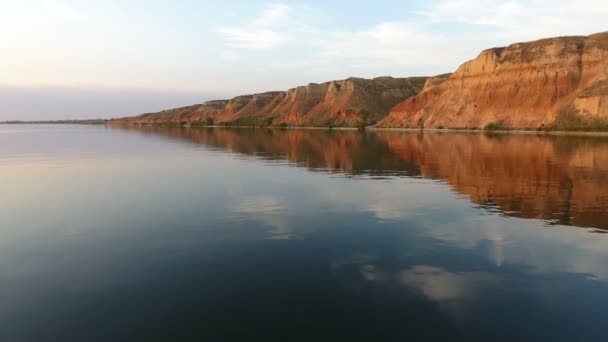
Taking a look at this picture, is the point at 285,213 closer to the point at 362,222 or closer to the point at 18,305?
the point at 362,222

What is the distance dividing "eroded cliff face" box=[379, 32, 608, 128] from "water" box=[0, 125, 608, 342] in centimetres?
10032

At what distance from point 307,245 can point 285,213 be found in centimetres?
553

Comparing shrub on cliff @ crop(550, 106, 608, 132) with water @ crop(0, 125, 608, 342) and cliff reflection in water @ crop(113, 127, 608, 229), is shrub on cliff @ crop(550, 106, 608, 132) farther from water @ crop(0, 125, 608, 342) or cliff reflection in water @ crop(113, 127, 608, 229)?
water @ crop(0, 125, 608, 342)

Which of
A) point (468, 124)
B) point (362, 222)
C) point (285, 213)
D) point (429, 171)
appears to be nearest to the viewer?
point (362, 222)

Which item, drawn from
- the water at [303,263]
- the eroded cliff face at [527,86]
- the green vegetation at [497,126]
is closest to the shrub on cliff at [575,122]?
the eroded cliff face at [527,86]

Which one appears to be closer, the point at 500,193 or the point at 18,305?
the point at 18,305

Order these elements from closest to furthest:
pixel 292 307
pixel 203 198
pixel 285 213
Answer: pixel 292 307, pixel 285 213, pixel 203 198

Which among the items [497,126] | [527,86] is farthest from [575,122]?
[527,86]

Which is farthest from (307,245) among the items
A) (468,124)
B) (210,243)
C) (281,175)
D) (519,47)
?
(519,47)

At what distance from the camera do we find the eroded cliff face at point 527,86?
111062 mm

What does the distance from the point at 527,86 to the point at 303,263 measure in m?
135

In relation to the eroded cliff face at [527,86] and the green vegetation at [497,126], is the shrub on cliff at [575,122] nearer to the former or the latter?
the eroded cliff face at [527,86]

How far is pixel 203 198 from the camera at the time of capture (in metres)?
24.9

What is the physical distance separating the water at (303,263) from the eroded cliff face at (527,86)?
3950 inches
